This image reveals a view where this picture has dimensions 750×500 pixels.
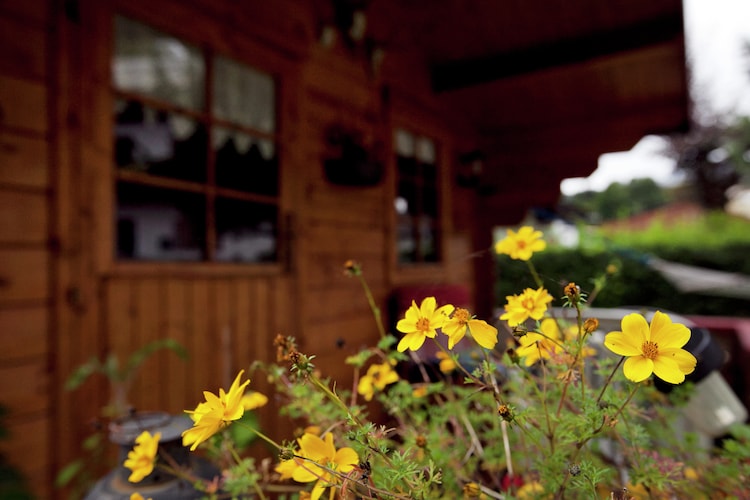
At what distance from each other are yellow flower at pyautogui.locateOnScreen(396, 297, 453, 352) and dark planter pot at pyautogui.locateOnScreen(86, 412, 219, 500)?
1.24 ft

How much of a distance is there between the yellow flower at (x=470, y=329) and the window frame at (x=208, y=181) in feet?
5.16

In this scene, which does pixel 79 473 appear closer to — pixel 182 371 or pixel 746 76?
pixel 182 371

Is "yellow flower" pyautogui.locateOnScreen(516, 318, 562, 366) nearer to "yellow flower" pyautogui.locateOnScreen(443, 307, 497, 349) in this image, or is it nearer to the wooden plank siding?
"yellow flower" pyautogui.locateOnScreen(443, 307, 497, 349)

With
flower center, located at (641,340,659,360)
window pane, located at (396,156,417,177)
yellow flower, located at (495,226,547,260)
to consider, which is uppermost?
window pane, located at (396,156,417,177)

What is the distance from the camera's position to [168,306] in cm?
192

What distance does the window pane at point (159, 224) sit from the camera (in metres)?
1.80

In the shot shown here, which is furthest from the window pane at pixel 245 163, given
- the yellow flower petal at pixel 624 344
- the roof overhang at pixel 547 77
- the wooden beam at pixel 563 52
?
the yellow flower petal at pixel 624 344

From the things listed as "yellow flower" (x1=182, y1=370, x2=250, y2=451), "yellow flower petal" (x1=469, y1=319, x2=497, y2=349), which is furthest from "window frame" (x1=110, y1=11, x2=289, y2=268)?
"yellow flower petal" (x1=469, y1=319, x2=497, y2=349)

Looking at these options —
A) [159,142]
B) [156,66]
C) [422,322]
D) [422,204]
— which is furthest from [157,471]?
[422,204]

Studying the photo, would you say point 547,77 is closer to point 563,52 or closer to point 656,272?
point 563,52

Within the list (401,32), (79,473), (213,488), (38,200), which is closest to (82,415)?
(79,473)

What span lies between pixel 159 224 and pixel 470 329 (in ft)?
5.73

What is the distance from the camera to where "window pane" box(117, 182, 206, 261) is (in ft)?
5.91

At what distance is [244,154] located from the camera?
2316 mm
